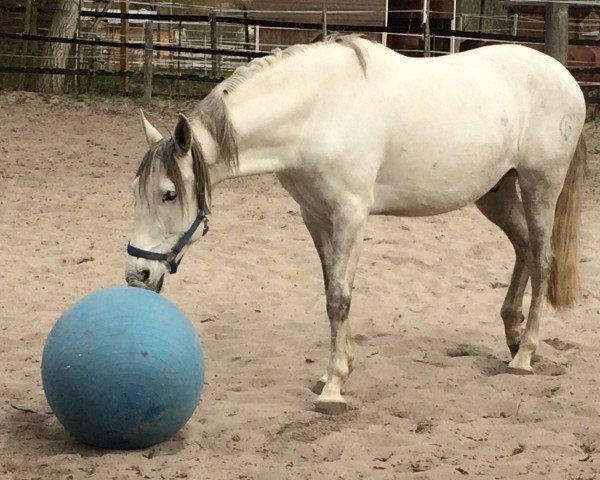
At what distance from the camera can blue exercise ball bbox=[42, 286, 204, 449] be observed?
12.5 feet

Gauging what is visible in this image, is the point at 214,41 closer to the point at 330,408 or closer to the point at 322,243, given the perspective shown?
the point at 322,243

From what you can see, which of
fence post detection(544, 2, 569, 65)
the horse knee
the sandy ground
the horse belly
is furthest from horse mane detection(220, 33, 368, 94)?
fence post detection(544, 2, 569, 65)

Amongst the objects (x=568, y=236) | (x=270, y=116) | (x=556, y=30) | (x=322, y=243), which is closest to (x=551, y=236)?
(x=568, y=236)

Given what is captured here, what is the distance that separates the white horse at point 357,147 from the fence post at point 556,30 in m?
2.45

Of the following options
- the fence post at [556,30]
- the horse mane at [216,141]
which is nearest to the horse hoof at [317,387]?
the horse mane at [216,141]

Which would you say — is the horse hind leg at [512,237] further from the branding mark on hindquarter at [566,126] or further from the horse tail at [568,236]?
the branding mark on hindquarter at [566,126]

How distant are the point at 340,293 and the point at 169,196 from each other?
0.98 metres

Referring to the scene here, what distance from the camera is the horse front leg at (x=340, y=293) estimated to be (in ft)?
15.3

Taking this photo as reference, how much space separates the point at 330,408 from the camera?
4.60 m

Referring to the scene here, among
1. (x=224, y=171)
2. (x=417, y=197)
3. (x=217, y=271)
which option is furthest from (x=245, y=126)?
(x=217, y=271)

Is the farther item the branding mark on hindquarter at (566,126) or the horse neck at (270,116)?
the branding mark on hindquarter at (566,126)

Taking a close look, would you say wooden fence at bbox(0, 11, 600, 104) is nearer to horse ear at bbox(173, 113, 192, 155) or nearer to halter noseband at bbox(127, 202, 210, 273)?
halter noseband at bbox(127, 202, 210, 273)

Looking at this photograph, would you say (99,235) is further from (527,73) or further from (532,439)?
(532,439)

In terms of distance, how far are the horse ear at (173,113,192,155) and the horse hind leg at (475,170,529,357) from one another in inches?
84.1
